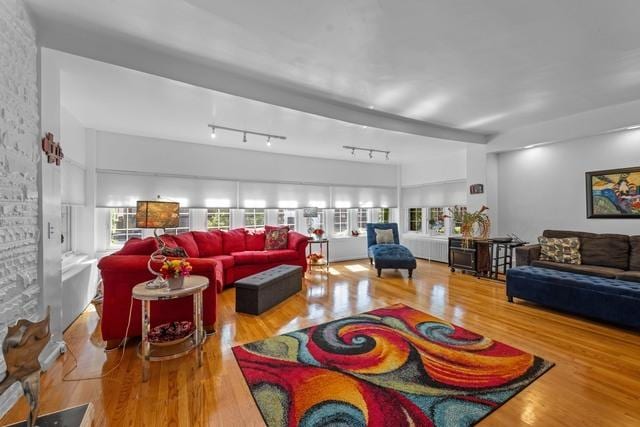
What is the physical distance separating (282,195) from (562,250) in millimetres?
5127

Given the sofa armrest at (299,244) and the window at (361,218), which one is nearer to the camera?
the sofa armrest at (299,244)

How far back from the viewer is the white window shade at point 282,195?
604 centimetres

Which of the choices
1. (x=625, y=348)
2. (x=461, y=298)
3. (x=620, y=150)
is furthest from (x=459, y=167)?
(x=625, y=348)

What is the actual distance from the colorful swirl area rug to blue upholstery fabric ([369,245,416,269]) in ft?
7.32

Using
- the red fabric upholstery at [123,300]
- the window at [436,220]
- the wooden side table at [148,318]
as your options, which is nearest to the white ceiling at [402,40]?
the red fabric upholstery at [123,300]

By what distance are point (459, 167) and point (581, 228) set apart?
2510mm

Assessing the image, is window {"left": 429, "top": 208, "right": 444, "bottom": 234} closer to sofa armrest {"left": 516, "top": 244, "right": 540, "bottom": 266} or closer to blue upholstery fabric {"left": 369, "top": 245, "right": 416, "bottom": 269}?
blue upholstery fabric {"left": 369, "top": 245, "right": 416, "bottom": 269}

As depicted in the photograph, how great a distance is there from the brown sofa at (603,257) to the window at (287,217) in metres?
4.47

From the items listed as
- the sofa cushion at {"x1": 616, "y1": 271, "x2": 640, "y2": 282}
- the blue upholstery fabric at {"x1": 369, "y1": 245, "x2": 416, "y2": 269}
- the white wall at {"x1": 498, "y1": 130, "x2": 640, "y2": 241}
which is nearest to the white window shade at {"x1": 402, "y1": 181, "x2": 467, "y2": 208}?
the white wall at {"x1": 498, "y1": 130, "x2": 640, "y2": 241}

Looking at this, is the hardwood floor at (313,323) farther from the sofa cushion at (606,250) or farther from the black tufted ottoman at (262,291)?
the sofa cushion at (606,250)

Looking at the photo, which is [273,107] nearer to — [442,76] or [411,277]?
[442,76]

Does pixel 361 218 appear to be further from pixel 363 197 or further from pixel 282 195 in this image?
pixel 282 195

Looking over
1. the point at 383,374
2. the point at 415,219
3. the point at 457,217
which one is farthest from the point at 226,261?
the point at 415,219

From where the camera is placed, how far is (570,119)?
4.48 m
